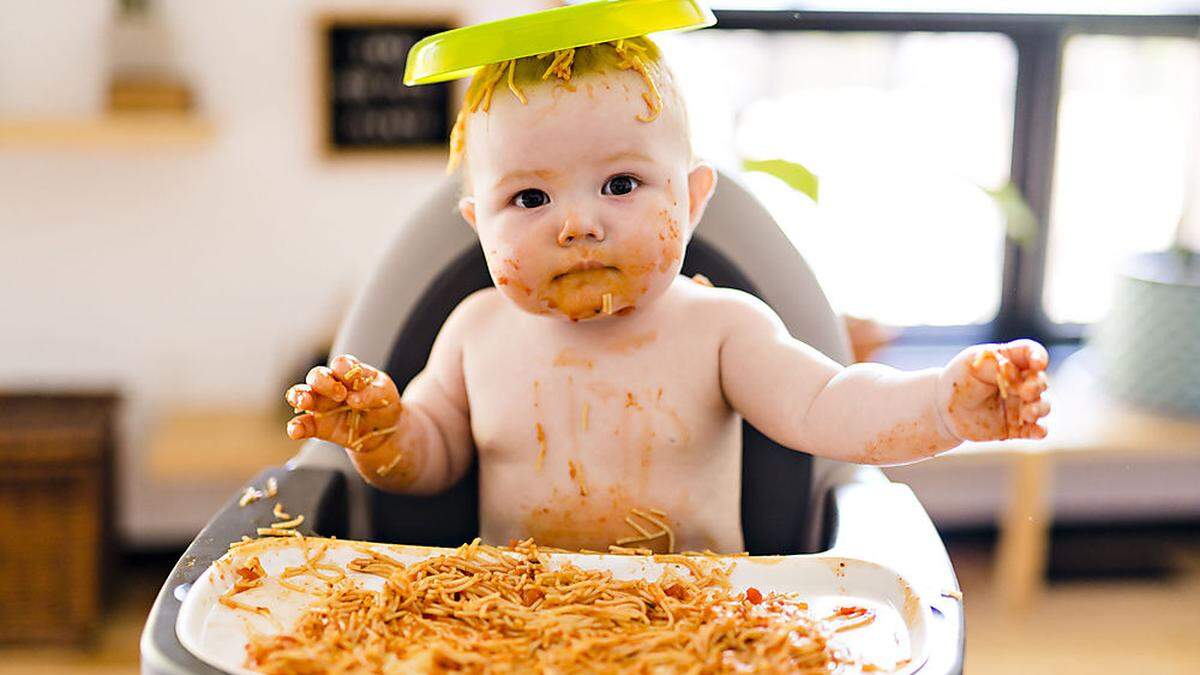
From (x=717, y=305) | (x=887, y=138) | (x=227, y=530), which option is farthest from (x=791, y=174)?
(x=227, y=530)

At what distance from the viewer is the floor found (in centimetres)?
205

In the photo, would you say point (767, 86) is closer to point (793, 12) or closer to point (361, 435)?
point (793, 12)

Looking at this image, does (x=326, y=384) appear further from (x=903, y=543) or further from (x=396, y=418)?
(x=903, y=543)

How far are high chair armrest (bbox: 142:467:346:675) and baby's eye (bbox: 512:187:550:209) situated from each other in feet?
0.89

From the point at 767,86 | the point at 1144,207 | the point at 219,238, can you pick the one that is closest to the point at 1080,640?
the point at 1144,207

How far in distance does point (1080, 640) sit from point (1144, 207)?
92cm

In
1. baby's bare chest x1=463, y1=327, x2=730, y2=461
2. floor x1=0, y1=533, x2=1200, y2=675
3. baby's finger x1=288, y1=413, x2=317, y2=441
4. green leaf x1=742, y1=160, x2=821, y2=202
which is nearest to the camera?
baby's finger x1=288, y1=413, x2=317, y2=441

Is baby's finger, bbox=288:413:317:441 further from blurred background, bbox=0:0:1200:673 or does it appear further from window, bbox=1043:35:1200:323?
window, bbox=1043:35:1200:323

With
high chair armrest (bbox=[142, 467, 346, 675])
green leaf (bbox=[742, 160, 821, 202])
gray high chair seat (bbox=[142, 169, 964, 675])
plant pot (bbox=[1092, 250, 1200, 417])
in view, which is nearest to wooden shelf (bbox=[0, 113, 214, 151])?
green leaf (bbox=[742, 160, 821, 202])

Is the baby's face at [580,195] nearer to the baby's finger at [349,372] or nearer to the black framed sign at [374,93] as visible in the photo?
the baby's finger at [349,372]

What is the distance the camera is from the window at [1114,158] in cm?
249

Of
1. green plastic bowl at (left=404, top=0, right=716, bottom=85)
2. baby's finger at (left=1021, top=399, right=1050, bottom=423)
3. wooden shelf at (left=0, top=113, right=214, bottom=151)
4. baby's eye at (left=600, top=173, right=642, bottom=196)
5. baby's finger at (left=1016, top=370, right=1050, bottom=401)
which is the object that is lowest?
baby's finger at (left=1021, top=399, right=1050, bottom=423)

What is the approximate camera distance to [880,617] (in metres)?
0.77

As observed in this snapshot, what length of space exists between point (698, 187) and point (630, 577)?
0.95ft
